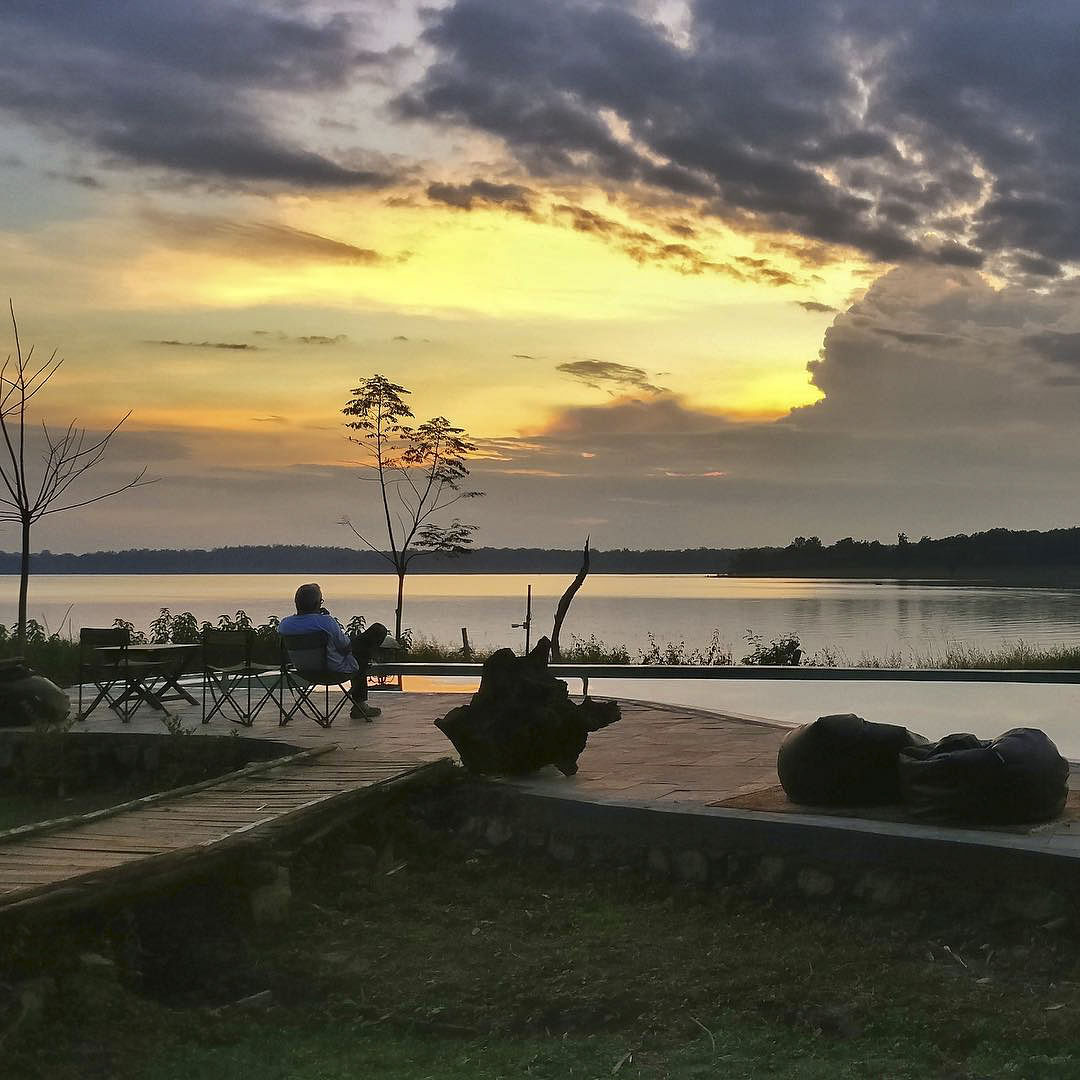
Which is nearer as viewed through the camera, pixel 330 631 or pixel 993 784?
pixel 993 784

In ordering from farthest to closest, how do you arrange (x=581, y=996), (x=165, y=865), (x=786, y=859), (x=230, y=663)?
1. (x=230, y=663)
2. (x=786, y=859)
3. (x=165, y=865)
4. (x=581, y=996)

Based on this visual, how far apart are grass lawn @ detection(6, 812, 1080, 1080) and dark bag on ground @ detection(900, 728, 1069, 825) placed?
626 mm

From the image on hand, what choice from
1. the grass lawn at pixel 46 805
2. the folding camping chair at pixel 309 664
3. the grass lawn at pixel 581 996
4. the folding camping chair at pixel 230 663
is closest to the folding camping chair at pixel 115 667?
the folding camping chair at pixel 230 663

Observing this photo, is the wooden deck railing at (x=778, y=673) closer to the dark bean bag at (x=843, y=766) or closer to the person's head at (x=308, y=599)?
the person's head at (x=308, y=599)

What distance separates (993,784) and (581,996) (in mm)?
2061

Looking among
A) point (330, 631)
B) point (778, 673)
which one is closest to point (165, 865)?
point (330, 631)

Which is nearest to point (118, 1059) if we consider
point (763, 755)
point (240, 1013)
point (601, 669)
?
point (240, 1013)

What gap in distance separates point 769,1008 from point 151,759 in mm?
5689

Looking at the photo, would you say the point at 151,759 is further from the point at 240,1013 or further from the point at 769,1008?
the point at 769,1008

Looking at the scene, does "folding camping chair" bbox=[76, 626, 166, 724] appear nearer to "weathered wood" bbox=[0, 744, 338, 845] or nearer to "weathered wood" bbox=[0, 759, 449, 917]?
"weathered wood" bbox=[0, 744, 338, 845]

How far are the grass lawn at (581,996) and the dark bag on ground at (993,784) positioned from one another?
63 centimetres

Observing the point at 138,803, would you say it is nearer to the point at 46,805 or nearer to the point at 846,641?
the point at 46,805

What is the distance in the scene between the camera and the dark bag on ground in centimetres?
546

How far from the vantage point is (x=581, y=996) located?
465cm
